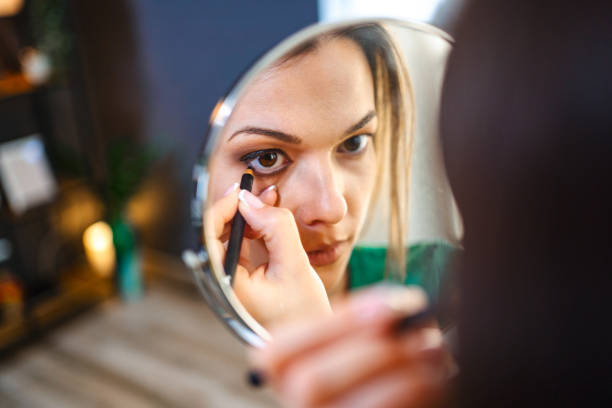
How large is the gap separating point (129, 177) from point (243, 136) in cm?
183

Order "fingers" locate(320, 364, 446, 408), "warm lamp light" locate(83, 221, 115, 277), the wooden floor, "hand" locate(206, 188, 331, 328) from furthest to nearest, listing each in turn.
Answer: "warm lamp light" locate(83, 221, 115, 277) → the wooden floor → "hand" locate(206, 188, 331, 328) → "fingers" locate(320, 364, 446, 408)

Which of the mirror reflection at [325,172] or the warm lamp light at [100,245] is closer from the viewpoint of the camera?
the mirror reflection at [325,172]

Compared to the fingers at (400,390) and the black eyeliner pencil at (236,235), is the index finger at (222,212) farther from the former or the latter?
the fingers at (400,390)

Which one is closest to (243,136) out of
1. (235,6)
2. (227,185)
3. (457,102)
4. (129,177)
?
(227,185)

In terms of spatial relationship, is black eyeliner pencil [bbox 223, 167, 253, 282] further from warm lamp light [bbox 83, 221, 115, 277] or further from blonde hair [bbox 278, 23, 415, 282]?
warm lamp light [bbox 83, 221, 115, 277]

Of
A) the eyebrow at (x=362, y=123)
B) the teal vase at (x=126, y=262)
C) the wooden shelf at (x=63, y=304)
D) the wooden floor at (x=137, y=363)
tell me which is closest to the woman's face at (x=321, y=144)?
the eyebrow at (x=362, y=123)

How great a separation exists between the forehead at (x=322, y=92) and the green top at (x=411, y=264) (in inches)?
3.3

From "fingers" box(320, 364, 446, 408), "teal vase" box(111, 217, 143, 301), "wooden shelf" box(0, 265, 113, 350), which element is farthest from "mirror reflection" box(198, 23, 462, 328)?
"wooden shelf" box(0, 265, 113, 350)

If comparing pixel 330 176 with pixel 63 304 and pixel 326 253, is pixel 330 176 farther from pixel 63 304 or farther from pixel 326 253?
pixel 63 304

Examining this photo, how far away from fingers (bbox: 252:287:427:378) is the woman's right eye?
14 cm

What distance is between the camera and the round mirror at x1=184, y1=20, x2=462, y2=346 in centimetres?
32

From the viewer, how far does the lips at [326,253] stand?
33 cm

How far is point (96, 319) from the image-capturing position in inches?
84.4

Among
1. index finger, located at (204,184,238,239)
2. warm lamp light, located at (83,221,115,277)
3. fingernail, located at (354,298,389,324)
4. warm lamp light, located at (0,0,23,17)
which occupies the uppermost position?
warm lamp light, located at (0,0,23,17)
